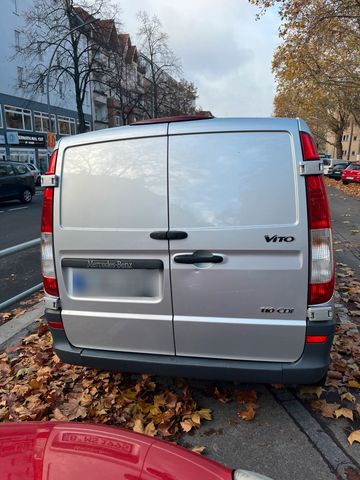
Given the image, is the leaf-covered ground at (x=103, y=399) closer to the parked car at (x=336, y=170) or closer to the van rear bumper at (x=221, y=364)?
the van rear bumper at (x=221, y=364)

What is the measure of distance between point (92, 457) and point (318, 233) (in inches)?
65.8

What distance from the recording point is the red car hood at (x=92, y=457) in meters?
1.34

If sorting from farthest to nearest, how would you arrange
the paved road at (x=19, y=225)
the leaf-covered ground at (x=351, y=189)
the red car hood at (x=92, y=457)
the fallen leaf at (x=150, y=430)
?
the leaf-covered ground at (x=351, y=189) < the paved road at (x=19, y=225) < the fallen leaf at (x=150, y=430) < the red car hood at (x=92, y=457)

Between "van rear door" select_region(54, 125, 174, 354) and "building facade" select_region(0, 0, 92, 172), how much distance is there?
28.6 metres

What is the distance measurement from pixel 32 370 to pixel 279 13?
61.3ft

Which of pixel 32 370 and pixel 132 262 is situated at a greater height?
pixel 132 262

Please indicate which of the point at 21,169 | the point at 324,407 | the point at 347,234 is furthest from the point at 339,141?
the point at 324,407

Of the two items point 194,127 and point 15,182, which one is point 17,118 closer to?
point 15,182

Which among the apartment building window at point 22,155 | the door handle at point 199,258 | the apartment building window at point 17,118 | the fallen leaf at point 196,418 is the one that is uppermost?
the apartment building window at point 17,118

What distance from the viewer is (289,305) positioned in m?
2.31

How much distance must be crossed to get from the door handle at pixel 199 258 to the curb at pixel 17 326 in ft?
8.77

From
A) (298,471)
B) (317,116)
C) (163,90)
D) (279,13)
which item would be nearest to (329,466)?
(298,471)

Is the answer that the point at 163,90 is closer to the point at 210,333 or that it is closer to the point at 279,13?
the point at 279,13

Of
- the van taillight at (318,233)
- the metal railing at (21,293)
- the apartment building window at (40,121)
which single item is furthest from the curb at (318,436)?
the apartment building window at (40,121)
